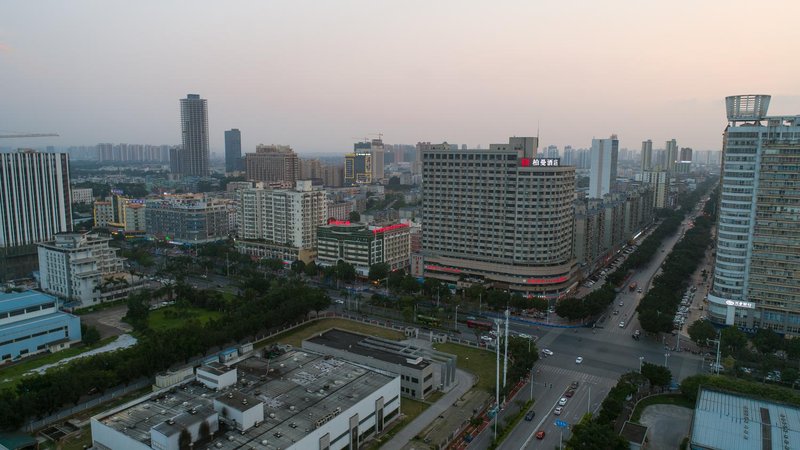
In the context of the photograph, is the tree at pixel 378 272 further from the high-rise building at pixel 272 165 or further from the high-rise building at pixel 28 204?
the high-rise building at pixel 272 165

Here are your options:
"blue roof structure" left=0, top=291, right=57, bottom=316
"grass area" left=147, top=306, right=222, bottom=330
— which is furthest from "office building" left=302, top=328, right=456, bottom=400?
"blue roof structure" left=0, top=291, right=57, bottom=316

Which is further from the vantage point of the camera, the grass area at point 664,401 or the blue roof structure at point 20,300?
the blue roof structure at point 20,300

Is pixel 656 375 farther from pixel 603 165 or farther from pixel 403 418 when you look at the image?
pixel 603 165

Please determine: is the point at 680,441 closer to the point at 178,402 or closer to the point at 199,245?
the point at 178,402

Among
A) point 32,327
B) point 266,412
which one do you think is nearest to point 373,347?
point 266,412

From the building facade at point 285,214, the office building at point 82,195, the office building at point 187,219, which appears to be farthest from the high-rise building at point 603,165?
the office building at point 82,195

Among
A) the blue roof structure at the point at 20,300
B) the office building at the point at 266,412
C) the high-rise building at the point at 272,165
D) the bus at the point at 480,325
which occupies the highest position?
the high-rise building at the point at 272,165

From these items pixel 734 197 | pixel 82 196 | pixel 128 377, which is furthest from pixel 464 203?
pixel 82 196

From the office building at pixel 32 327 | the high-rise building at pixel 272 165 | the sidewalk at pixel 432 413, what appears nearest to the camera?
the sidewalk at pixel 432 413
